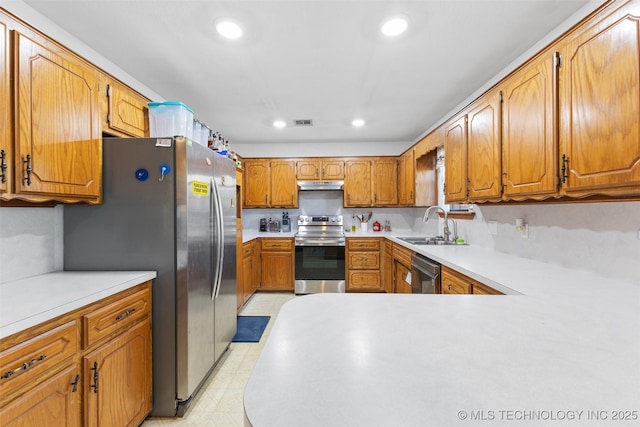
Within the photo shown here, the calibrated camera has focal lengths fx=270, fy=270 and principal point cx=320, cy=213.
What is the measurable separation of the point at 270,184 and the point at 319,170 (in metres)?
0.80

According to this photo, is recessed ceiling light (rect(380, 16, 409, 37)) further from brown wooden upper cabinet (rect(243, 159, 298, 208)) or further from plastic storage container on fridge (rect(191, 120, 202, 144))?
brown wooden upper cabinet (rect(243, 159, 298, 208))

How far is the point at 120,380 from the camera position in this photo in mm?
1379

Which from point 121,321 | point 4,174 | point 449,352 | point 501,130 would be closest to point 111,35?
point 4,174

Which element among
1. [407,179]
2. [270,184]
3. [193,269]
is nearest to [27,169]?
[193,269]

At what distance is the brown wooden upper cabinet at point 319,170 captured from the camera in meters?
4.21

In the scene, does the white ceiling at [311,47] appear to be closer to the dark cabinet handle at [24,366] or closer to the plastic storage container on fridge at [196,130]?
the plastic storage container on fridge at [196,130]

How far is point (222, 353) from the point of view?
2.22 m

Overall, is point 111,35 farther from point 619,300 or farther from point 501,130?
point 619,300

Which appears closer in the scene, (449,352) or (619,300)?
(449,352)

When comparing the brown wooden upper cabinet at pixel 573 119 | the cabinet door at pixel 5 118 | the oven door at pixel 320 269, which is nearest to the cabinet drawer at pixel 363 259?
the oven door at pixel 320 269

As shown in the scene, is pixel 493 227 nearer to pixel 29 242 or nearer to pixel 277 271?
pixel 277 271

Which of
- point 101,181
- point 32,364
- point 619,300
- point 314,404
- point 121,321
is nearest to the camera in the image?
point 314,404

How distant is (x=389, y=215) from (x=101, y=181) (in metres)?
3.77

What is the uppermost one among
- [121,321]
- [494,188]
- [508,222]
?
[494,188]
